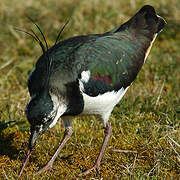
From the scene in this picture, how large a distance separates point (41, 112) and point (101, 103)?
746mm

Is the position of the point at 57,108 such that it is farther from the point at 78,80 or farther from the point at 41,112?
the point at 78,80

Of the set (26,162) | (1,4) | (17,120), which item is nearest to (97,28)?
(1,4)

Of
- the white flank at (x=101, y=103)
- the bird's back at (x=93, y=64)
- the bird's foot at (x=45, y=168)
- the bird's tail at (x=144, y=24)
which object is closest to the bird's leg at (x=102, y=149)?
the white flank at (x=101, y=103)

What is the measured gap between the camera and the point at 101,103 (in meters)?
4.29

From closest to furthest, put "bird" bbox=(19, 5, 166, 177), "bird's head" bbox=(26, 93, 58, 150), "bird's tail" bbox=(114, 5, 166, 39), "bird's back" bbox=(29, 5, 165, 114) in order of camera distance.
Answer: "bird's head" bbox=(26, 93, 58, 150), "bird" bbox=(19, 5, 166, 177), "bird's back" bbox=(29, 5, 165, 114), "bird's tail" bbox=(114, 5, 166, 39)

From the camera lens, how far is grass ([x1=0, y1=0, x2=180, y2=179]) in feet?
14.3

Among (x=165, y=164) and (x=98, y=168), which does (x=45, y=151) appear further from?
(x=165, y=164)

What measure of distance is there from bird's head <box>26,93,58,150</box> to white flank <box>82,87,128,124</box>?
1.24 ft

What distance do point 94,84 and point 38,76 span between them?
1.98 ft

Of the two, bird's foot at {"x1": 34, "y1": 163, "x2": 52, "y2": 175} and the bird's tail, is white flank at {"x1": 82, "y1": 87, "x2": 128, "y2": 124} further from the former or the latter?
the bird's tail

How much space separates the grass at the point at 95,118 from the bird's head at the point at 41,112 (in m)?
0.57

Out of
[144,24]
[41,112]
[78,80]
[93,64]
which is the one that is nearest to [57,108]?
[41,112]

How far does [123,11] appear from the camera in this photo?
324 inches

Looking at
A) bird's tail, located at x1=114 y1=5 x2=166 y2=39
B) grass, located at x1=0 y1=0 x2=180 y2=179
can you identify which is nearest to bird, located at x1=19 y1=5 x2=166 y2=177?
grass, located at x1=0 y1=0 x2=180 y2=179
